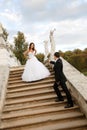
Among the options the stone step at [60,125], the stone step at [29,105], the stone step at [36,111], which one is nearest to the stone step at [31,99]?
the stone step at [29,105]

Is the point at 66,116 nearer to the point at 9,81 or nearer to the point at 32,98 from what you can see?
the point at 32,98

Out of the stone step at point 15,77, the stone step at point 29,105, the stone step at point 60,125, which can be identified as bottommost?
the stone step at point 60,125

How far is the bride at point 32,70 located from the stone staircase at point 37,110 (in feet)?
0.91

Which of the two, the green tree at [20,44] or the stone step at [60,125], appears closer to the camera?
the stone step at [60,125]

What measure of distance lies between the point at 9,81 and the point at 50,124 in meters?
4.33

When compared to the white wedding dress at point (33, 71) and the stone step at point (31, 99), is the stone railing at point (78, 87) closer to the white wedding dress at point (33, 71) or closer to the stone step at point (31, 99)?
the stone step at point (31, 99)

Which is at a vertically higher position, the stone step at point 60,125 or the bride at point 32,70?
the bride at point 32,70

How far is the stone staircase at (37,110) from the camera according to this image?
9031 millimetres

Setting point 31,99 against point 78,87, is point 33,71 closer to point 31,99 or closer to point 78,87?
point 31,99

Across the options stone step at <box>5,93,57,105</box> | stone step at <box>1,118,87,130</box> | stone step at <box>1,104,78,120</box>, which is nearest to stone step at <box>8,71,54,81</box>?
stone step at <box>5,93,57,105</box>

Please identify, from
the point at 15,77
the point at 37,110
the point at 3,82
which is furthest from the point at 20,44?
the point at 37,110

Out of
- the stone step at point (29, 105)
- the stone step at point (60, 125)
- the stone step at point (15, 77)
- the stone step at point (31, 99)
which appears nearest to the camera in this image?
the stone step at point (60, 125)

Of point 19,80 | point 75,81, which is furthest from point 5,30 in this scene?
point 75,81

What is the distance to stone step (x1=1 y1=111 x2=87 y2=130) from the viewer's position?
907 cm
